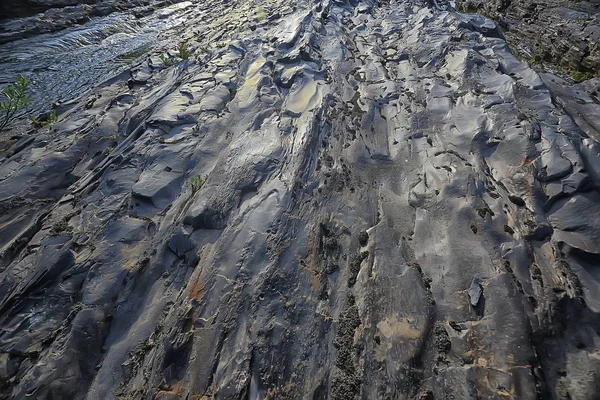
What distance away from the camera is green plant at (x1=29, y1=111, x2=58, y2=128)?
8.64 metres

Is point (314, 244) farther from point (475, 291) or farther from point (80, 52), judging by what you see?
point (80, 52)

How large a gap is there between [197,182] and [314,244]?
241cm

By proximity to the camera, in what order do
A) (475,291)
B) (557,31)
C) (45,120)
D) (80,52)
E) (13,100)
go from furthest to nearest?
(80,52) < (557,31) < (45,120) < (13,100) < (475,291)

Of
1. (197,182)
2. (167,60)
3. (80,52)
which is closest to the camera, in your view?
(197,182)

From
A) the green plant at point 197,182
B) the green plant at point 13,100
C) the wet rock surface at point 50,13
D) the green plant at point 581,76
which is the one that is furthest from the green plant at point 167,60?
the green plant at point 581,76

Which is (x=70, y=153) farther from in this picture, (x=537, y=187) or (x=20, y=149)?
(x=537, y=187)

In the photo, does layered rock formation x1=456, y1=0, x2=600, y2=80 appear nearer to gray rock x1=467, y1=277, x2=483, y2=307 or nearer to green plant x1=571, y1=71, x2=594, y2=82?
green plant x1=571, y1=71, x2=594, y2=82

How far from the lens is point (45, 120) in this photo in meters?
9.07

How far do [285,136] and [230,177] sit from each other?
1521mm

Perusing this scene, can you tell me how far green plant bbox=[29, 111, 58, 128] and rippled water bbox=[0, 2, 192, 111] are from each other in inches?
38.8

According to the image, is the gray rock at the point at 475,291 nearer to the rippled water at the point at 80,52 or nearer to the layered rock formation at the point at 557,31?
the layered rock formation at the point at 557,31

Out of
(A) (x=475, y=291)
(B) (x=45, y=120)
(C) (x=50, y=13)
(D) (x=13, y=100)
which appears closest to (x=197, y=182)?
(A) (x=475, y=291)

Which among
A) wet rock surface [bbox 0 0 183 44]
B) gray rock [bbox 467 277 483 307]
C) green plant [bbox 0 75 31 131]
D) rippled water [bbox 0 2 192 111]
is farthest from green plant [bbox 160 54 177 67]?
gray rock [bbox 467 277 483 307]

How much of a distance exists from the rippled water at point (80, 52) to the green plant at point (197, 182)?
7.26 m
